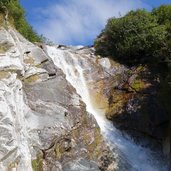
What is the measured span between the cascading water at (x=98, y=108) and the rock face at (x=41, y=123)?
1441 millimetres

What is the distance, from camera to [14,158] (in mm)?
21094

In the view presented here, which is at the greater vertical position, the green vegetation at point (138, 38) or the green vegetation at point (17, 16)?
the green vegetation at point (17, 16)

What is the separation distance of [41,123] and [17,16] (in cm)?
1458

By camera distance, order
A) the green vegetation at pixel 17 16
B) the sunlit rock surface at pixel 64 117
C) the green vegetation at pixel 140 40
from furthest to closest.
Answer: the green vegetation at pixel 17 16
the green vegetation at pixel 140 40
the sunlit rock surface at pixel 64 117

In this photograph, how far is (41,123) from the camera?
23625 millimetres

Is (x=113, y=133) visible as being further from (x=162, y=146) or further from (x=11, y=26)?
(x=11, y=26)

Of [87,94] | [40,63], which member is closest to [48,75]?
[40,63]

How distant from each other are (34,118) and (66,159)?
105 inches

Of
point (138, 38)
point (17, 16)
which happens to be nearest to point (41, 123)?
point (17, 16)

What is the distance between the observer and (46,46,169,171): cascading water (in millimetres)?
25719

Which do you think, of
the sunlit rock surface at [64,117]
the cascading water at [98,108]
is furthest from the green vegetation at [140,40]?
the cascading water at [98,108]

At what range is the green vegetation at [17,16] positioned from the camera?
3271cm

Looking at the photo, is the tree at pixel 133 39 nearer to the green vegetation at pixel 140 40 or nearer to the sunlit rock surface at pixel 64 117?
the green vegetation at pixel 140 40

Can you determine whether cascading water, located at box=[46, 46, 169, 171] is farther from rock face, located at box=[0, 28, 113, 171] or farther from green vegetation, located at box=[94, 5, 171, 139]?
green vegetation, located at box=[94, 5, 171, 139]
